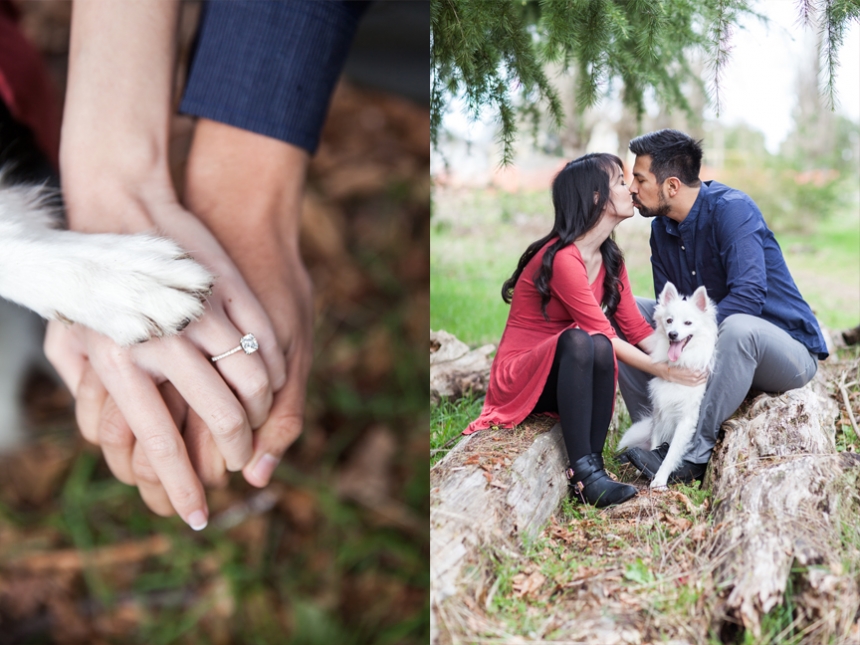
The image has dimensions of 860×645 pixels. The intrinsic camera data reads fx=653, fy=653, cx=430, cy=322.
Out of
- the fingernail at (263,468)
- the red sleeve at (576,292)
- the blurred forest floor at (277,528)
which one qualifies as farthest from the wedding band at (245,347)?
the blurred forest floor at (277,528)

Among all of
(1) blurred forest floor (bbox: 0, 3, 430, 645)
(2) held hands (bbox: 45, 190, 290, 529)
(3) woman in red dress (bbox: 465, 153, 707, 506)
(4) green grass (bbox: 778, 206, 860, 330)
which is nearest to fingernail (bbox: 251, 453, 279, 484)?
(2) held hands (bbox: 45, 190, 290, 529)

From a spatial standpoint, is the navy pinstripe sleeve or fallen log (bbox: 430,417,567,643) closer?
fallen log (bbox: 430,417,567,643)

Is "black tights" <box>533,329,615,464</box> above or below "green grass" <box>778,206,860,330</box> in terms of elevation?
below

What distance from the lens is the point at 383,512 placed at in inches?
49.2

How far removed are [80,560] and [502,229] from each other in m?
1.09

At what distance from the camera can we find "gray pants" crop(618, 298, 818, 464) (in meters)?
0.44

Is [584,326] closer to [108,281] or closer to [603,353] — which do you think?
[603,353]

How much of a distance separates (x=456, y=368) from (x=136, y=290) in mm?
255

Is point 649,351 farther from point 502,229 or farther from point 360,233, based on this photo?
point 360,233

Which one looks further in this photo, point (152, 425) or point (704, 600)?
point (152, 425)

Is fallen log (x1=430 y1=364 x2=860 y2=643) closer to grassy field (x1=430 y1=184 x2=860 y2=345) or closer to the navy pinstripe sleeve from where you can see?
grassy field (x1=430 y1=184 x2=860 y2=345)

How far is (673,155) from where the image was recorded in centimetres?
45

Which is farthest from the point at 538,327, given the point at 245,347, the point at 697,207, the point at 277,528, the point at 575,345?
the point at 277,528

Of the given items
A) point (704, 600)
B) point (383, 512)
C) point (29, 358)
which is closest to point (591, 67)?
point (704, 600)
